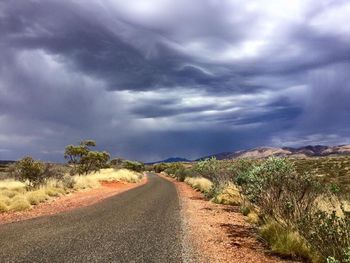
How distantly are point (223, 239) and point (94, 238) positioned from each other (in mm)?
4118

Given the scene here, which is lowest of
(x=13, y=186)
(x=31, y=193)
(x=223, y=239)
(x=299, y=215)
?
(x=223, y=239)

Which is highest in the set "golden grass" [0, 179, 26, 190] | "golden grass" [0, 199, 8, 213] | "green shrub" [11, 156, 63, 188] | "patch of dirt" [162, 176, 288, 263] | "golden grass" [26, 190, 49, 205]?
"green shrub" [11, 156, 63, 188]

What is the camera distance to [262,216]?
14.5m

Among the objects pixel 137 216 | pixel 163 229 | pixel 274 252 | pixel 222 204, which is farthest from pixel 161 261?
pixel 222 204

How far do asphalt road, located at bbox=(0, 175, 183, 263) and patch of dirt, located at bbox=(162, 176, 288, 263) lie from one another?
58 cm

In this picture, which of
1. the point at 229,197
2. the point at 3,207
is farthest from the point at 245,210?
the point at 3,207

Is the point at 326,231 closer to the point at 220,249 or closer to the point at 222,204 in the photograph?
the point at 220,249

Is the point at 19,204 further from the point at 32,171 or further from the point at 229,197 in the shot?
the point at 32,171

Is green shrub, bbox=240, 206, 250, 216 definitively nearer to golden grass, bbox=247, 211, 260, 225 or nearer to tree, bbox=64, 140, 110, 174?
golden grass, bbox=247, 211, 260, 225

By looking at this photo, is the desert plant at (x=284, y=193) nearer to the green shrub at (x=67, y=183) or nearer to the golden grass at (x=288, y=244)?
the golden grass at (x=288, y=244)

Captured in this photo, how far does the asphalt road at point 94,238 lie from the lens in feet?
32.9

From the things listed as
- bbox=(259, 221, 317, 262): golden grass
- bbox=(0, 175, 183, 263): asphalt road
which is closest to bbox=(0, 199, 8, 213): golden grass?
bbox=(0, 175, 183, 263): asphalt road

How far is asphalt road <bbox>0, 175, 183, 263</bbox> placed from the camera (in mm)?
10023

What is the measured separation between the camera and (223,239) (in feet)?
43.6
